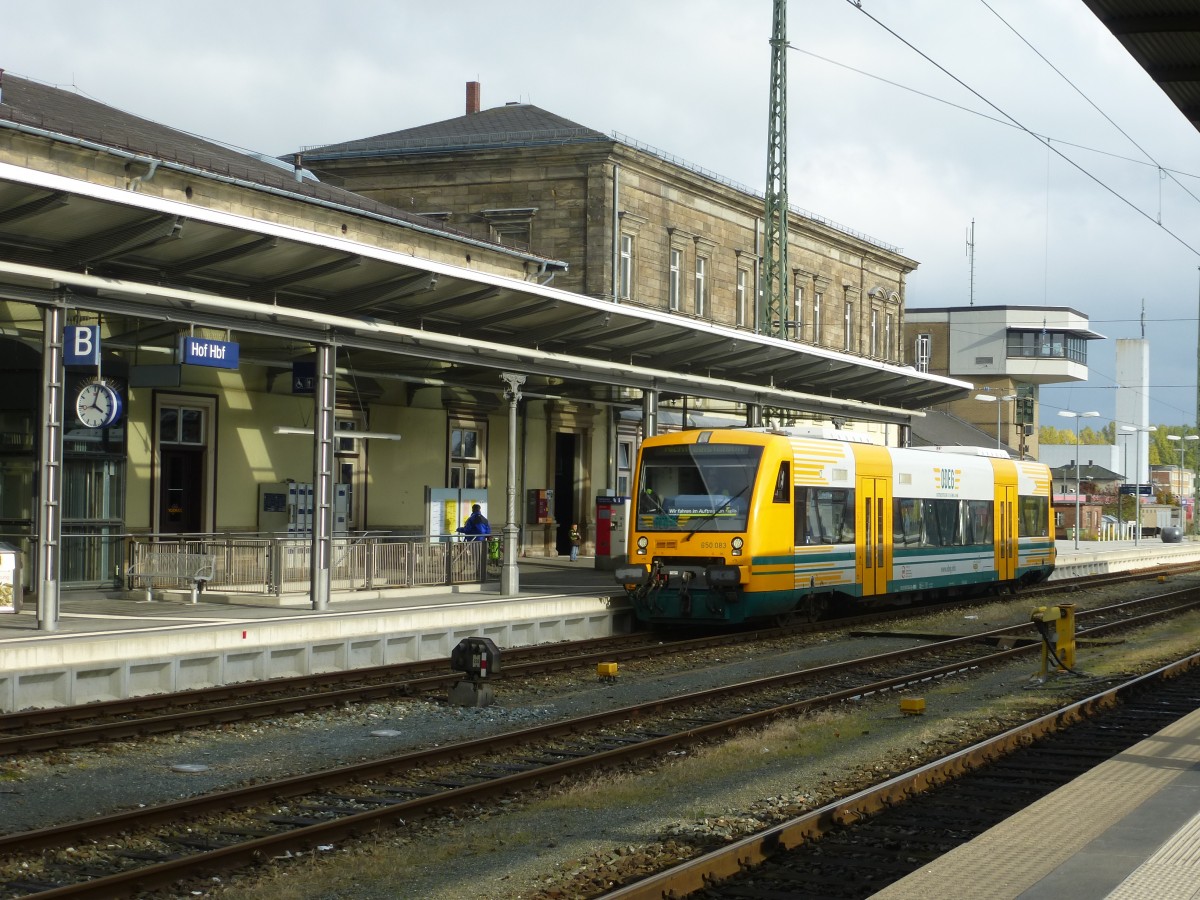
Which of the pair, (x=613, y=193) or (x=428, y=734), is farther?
(x=613, y=193)

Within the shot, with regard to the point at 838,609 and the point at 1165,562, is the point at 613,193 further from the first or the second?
the point at 1165,562

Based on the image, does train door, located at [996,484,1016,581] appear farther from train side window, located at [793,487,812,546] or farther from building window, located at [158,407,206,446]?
building window, located at [158,407,206,446]

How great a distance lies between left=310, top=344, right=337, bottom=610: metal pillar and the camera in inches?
792

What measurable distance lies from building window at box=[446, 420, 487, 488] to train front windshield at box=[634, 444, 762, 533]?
10650mm

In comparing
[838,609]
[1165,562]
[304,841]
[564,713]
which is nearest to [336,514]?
[838,609]

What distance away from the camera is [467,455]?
3269 cm

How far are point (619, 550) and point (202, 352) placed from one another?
1367cm

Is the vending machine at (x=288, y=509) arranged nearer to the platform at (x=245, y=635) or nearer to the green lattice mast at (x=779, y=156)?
the platform at (x=245, y=635)

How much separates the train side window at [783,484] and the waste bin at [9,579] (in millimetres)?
9788


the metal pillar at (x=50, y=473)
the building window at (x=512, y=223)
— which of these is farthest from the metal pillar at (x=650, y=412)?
the building window at (x=512, y=223)

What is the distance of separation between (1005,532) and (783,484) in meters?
10.4

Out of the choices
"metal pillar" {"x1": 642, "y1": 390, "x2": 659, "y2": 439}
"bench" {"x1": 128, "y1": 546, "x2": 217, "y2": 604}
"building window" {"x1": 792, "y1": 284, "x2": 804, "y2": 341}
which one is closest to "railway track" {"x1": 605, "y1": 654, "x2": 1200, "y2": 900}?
"bench" {"x1": 128, "y1": 546, "x2": 217, "y2": 604}

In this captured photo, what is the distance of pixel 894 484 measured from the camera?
968 inches

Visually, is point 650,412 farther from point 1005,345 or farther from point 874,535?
point 1005,345
